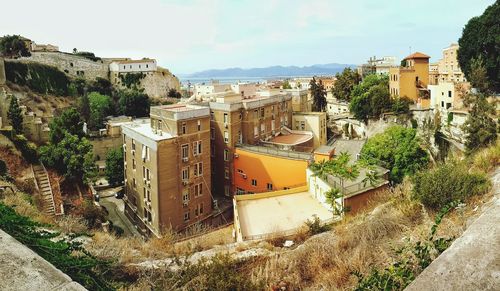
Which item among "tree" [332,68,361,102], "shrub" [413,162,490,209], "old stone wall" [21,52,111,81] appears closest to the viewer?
"shrub" [413,162,490,209]

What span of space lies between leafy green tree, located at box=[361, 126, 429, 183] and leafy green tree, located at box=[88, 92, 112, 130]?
30.1 meters

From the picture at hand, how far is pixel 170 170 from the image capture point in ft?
74.7

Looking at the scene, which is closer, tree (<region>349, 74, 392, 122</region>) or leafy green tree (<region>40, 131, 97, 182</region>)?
leafy green tree (<region>40, 131, 97, 182</region>)

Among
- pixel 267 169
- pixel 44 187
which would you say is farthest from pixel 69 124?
pixel 267 169

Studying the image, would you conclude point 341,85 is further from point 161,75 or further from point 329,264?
point 329,264

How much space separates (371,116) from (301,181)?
1698 cm

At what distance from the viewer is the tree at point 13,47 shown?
53.1 meters

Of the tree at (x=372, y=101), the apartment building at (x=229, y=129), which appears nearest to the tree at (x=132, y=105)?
the apartment building at (x=229, y=129)

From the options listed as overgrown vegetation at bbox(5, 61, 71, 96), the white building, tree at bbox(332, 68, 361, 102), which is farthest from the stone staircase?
the white building

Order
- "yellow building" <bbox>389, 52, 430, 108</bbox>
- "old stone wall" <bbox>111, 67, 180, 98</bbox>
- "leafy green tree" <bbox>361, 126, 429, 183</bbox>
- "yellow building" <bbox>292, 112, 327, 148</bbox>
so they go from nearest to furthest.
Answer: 1. "leafy green tree" <bbox>361, 126, 429, 183</bbox>
2. "yellow building" <bbox>389, 52, 430, 108</bbox>
3. "yellow building" <bbox>292, 112, 327, 148</bbox>
4. "old stone wall" <bbox>111, 67, 180, 98</bbox>

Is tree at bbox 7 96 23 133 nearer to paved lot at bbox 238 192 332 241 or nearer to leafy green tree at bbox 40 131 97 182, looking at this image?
leafy green tree at bbox 40 131 97 182

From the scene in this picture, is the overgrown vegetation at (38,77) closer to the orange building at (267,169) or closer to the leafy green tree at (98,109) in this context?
the leafy green tree at (98,109)

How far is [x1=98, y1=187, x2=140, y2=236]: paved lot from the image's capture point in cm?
2471

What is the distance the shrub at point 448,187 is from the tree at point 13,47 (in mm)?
56477
